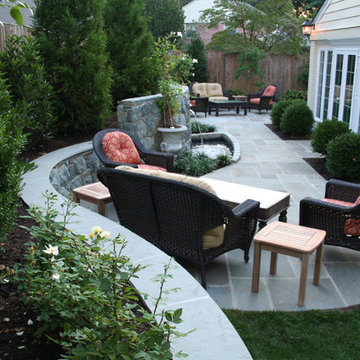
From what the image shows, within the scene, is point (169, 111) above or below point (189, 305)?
above

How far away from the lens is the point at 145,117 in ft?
24.3

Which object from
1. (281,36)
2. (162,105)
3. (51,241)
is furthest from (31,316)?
(281,36)

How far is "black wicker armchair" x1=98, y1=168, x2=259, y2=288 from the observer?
3.49 m

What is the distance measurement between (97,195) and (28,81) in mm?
2053

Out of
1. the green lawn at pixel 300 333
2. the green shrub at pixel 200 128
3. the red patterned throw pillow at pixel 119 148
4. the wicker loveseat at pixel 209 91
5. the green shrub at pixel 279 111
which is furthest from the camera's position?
the wicker loveseat at pixel 209 91

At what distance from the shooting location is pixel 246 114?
14.9m

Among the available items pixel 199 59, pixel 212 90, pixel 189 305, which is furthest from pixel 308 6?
pixel 189 305

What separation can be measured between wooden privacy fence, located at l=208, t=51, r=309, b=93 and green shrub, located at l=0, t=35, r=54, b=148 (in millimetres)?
13161

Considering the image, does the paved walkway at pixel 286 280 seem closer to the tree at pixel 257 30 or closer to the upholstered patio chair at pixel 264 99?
the upholstered patio chair at pixel 264 99

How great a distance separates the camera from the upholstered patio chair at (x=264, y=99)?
15070 millimetres

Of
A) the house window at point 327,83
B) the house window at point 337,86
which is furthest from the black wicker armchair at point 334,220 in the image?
the house window at point 327,83

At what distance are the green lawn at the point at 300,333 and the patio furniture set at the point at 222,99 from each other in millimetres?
11340

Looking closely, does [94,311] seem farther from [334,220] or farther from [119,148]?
[119,148]

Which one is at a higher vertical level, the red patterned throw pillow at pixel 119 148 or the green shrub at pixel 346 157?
the red patterned throw pillow at pixel 119 148
